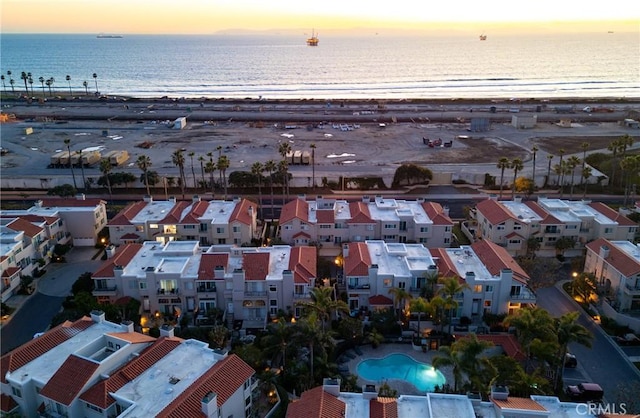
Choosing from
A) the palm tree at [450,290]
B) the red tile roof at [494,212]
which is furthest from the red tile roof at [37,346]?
the red tile roof at [494,212]

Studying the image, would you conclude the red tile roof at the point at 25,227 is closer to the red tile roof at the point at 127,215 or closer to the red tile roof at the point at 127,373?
the red tile roof at the point at 127,215

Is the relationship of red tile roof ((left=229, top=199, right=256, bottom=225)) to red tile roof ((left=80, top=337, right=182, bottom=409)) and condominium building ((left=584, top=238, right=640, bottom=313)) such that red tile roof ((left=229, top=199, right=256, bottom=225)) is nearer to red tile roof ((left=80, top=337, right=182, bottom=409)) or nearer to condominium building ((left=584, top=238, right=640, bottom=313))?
red tile roof ((left=80, top=337, right=182, bottom=409))

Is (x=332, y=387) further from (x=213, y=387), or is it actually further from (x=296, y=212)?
(x=296, y=212)

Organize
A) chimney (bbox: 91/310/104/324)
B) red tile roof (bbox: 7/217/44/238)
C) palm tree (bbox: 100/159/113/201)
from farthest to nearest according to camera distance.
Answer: palm tree (bbox: 100/159/113/201)
red tile roof (bbox: 7/217/44/238)
chimney (bbox: 91/310/104/324)

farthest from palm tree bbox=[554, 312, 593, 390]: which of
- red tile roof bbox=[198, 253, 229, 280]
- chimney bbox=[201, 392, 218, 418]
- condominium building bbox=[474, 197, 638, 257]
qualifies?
red tile roof bbox=[198, 253, 229, 280]

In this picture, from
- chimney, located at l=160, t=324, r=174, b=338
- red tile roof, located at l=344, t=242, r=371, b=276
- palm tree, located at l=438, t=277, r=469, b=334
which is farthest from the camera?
red tile roof, located at l=344, t=242, r=371, b=276

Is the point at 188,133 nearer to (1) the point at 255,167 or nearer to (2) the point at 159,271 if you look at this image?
(1) the point at 255,167

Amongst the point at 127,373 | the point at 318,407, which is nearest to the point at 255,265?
the point at 127,373
